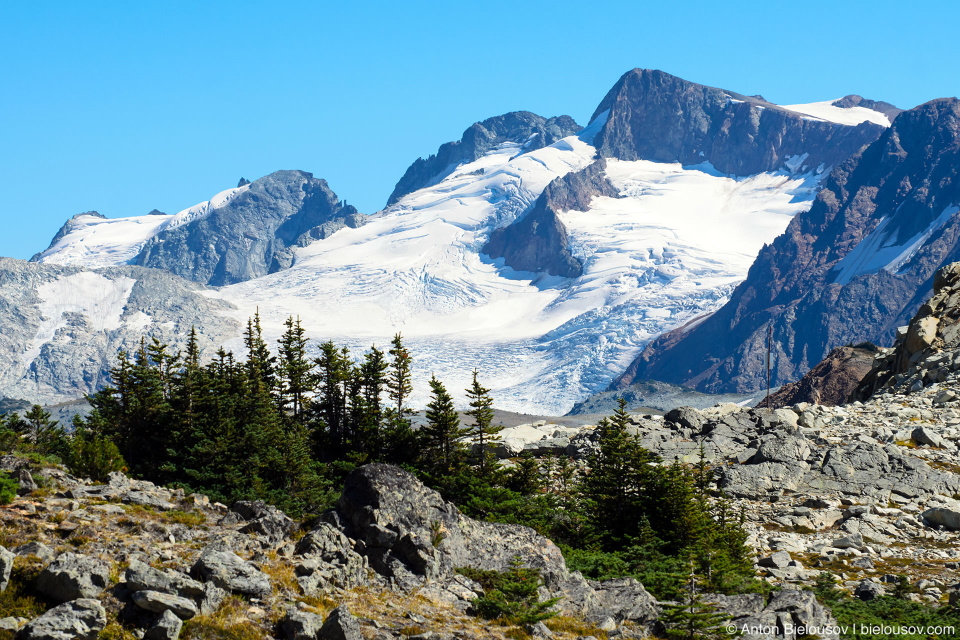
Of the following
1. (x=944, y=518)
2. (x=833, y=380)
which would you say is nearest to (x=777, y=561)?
(x=944, y=518)

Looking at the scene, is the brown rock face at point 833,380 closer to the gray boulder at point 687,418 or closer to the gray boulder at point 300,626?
the gray boulder at point 687,418

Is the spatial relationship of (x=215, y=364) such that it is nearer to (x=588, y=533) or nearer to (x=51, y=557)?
(x=588, y=533)

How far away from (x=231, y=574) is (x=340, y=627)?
9.93ft

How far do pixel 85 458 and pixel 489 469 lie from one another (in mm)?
20648

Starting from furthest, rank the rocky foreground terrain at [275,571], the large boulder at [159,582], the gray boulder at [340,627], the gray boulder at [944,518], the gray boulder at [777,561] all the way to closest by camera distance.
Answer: the gray boulder at [944,518], the gray boulder at [777,561], the large boulder at [159,582], the gray boulder at [340,627], the rocky foreground terrain at [275,571]

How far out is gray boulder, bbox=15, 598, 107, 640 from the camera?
56.1 feet

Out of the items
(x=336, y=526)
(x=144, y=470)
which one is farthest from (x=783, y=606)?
(x=144, y=470)

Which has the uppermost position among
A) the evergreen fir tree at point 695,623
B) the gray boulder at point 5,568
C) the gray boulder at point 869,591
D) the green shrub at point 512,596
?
the gray boulder at point 5,568

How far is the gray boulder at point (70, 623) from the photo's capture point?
56.1 feet

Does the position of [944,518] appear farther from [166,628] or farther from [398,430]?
[166,628]

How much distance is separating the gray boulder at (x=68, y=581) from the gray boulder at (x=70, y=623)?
0.47 m

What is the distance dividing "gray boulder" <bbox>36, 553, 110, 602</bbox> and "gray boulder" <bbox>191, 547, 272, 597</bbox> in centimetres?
201

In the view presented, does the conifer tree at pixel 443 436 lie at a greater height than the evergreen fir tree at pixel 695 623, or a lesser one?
greater

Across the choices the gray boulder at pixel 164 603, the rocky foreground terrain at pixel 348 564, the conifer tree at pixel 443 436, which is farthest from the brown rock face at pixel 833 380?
the gray boulder at pixel 164 603
